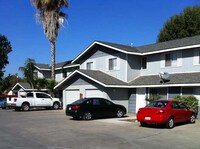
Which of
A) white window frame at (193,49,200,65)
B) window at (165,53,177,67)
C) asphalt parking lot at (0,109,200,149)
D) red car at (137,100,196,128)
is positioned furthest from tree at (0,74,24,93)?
asphalt parking lot at (0,109,200,149)

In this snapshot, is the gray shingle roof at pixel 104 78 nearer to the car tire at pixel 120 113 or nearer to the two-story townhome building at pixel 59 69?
the car tire at pixel 120 113

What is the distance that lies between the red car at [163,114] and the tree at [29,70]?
2254cm

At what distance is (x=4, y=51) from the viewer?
60.1 m

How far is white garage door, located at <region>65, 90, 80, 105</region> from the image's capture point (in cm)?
2959

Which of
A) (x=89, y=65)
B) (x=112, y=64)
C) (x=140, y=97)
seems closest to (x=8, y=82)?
(x=89, y=65)

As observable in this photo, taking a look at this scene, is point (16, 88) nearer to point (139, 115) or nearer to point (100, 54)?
point (100, 54)

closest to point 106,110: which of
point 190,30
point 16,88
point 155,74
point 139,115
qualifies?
point 139,115

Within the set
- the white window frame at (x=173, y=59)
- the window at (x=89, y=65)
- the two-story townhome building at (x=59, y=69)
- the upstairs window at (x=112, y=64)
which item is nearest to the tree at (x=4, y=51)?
the two-story townhome building at (x=59, y=69)

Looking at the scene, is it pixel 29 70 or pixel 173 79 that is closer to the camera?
pixel 173 79

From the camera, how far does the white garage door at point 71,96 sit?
2959 centimetres

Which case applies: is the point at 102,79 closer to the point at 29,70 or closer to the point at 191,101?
the point at 191,101

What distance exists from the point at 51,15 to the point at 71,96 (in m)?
9.60

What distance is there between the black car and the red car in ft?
14.7

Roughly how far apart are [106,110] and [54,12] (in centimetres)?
1646
